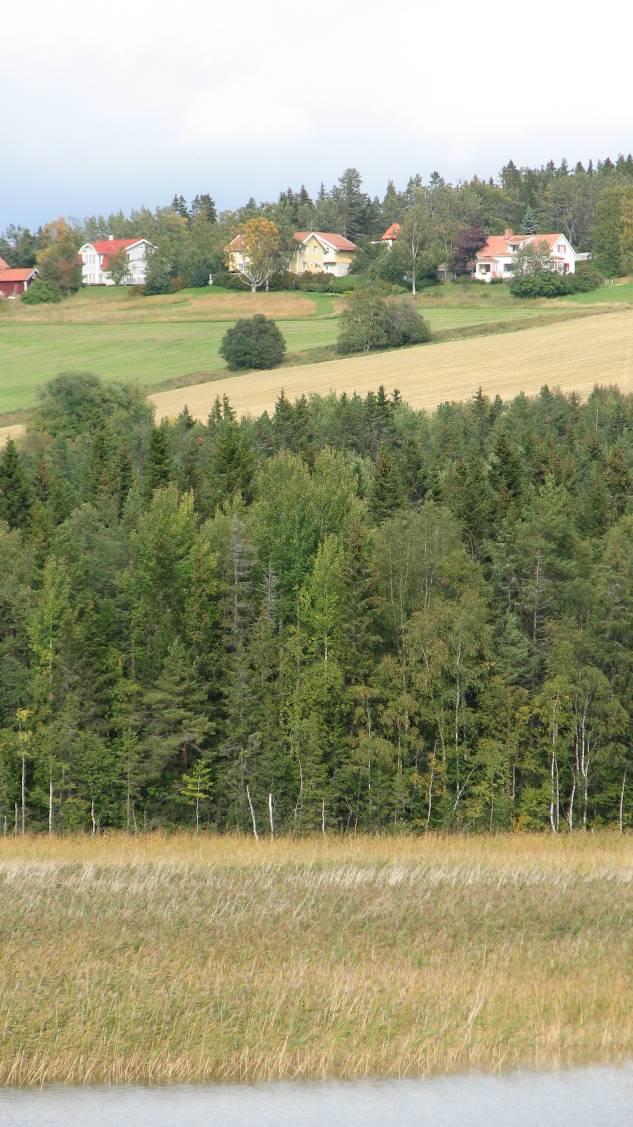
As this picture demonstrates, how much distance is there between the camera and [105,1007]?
2561cm

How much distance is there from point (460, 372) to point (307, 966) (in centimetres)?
10838

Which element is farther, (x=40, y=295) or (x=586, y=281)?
(x=40, y=295)

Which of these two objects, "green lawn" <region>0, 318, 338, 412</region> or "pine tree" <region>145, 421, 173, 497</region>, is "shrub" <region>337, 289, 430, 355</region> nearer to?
"green lawn" <region>0, 318, 338, 412</region>

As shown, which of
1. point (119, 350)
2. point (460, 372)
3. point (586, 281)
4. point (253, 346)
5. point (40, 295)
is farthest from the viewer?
point (40, 295)

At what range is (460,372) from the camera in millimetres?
132375

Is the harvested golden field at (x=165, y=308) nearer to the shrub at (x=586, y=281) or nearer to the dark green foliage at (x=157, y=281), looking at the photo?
the dark green foliage at (x=157, y=281)

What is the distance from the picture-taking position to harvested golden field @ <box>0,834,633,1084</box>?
24.5m

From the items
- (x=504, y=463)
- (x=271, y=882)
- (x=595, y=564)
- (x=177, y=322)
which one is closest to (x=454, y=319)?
(x=177, y=322)

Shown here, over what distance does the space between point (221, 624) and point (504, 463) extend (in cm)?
2048

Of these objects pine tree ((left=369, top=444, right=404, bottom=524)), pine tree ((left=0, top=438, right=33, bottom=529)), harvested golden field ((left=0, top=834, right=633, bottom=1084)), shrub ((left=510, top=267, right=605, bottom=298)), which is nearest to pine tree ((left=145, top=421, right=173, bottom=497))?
pine tree ((left=0, top=438, right=33, bottom=529))

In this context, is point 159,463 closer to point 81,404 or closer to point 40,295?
point 81,404

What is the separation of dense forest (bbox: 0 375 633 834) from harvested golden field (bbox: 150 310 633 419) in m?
54.2

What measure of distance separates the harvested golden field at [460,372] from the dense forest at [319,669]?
5416 cm

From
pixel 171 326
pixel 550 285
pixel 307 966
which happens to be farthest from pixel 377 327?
pixel 307 966
